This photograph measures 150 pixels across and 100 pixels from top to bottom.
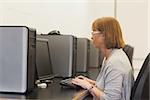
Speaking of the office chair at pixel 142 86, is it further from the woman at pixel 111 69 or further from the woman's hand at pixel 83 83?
the woman's hand at pixel 83 83

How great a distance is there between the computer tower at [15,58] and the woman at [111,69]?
37cm

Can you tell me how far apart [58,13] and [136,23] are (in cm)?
101

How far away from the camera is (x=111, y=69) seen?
1.53m

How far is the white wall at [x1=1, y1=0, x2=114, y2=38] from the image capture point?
3.68 m

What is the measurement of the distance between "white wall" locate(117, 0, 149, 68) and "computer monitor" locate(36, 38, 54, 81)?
5.48 feet

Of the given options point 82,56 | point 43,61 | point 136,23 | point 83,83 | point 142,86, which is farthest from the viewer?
point 136,23

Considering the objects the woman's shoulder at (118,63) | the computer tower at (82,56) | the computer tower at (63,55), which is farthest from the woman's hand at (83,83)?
the computer tower at (82,56)

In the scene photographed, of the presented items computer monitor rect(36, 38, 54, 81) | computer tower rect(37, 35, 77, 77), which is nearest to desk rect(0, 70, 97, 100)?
computer monitor rect(36, 38, 54, 81)

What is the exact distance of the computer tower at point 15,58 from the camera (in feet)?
4.71

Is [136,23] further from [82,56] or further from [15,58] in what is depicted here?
[15,58]

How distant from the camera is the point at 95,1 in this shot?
3.69m

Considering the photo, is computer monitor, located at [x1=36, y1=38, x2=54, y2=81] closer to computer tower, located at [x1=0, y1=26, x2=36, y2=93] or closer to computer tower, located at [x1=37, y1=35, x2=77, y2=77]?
computer tower, located at [x1=37, y1=35, x2=77, y2=77]

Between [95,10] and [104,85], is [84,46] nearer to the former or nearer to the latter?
[95,10]

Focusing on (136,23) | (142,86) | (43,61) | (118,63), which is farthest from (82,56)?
(142,86)
